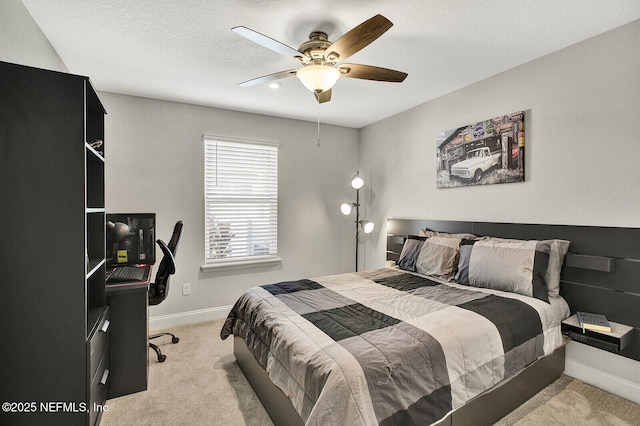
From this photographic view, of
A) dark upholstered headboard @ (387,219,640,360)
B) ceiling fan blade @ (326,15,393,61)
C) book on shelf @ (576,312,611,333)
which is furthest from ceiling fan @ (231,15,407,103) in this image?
book on shelf @ (576,312,611,333)

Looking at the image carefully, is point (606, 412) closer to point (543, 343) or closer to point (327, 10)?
point (543, 343)

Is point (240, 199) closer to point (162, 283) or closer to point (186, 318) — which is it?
point (162, 283)

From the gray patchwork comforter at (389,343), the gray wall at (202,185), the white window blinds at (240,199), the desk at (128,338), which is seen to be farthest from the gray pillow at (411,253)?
the desk at (128,338)

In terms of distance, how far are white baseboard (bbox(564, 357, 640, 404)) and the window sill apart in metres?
3.15

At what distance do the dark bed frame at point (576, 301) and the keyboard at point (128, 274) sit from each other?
98 centimetres

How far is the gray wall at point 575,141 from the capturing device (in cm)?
216

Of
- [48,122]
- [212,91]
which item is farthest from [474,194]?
[48,122]

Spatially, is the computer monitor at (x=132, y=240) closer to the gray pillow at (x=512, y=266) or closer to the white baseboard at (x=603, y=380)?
the gray pillow at (x=512, y=266)

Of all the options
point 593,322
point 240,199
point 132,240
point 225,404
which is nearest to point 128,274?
point 132,240

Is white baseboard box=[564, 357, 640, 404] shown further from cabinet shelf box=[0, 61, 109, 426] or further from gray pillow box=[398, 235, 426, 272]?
cabinet shelf box=[0, 61, 109, 426]

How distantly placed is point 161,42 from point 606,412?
4035 millimetres

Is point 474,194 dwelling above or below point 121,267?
above

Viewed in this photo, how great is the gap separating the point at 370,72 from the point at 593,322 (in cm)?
233

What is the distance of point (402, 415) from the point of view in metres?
1.43
